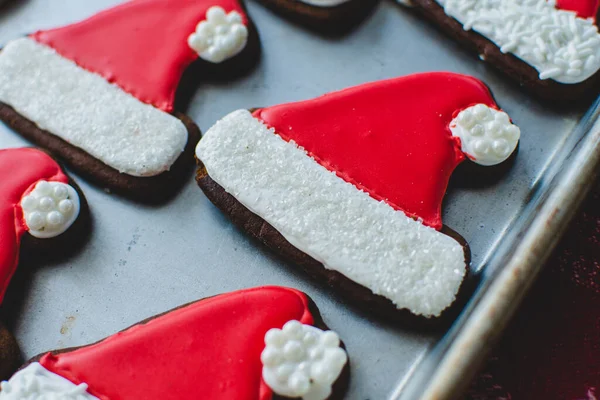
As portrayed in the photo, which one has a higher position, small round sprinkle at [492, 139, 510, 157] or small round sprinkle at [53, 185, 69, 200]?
small round sprinkle at [492, 139, 510, 157]

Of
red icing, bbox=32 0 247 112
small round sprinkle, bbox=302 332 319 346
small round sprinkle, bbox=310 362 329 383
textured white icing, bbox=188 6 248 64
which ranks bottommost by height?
small round sprinkle, bbox=310 362 329 383

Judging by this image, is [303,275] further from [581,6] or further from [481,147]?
[581,6]

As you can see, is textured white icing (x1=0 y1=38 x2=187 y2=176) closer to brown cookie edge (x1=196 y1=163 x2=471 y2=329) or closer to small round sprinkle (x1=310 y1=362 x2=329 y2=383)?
brown cookie edge (x1=196 y1=163 x2=471 y2=329)

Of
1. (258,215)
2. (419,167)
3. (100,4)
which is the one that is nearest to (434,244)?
(419,167)

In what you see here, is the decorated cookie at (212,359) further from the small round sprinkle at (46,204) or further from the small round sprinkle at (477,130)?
the small round sprinkle at (477,130)

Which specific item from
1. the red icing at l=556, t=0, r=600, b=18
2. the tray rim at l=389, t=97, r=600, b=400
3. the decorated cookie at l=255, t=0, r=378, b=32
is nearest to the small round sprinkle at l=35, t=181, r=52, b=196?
the decorated cookie at l=255, t=0, r=378, b=32

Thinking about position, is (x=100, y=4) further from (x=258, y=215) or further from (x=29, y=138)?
(x=258, y=215)
